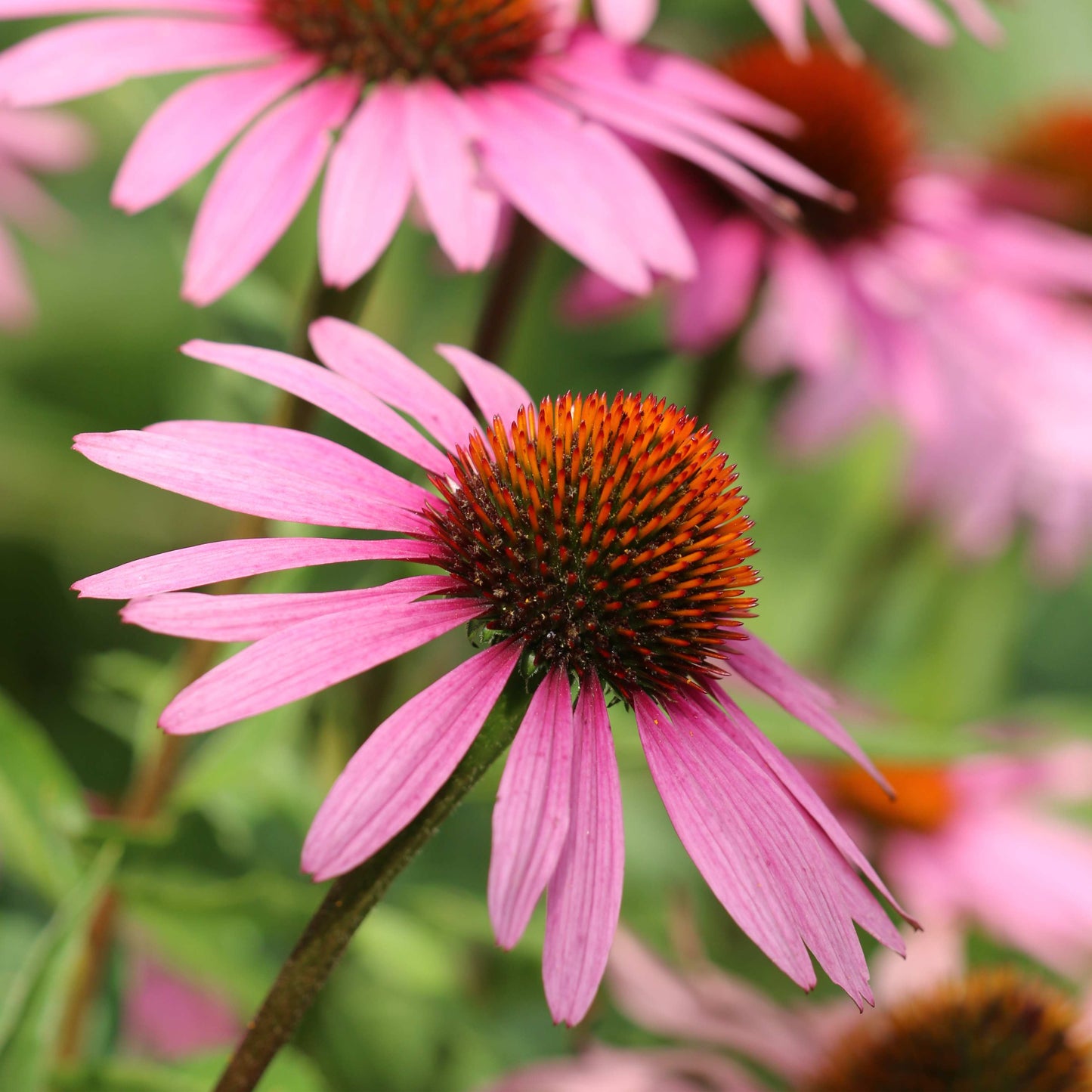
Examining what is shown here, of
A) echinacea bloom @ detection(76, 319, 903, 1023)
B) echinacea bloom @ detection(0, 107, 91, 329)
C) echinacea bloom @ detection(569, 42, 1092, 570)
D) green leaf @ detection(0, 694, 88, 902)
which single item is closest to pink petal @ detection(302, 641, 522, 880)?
echinacea bloom @ detection(76, 319, 903, 1023)

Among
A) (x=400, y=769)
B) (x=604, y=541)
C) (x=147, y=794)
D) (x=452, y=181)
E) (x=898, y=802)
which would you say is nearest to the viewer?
(x=400, y=769)

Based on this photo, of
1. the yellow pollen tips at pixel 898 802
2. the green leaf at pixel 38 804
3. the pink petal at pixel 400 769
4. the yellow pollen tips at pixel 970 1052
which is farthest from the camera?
the yellow pollen tips at pixel 898 802

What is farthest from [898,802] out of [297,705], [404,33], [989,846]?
[404,33]

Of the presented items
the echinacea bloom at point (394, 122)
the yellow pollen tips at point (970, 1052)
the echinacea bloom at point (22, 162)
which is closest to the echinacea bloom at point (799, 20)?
the echinacea bloom at point (394, 122)

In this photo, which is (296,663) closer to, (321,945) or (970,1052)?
(321,945)

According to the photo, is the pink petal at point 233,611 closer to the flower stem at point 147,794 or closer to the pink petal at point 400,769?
the pink petal at point 400,769

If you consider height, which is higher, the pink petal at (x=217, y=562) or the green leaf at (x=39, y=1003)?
the pink petal at (x=217, y=562)

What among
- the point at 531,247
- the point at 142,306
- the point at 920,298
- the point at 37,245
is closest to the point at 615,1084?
the point at 531,247
